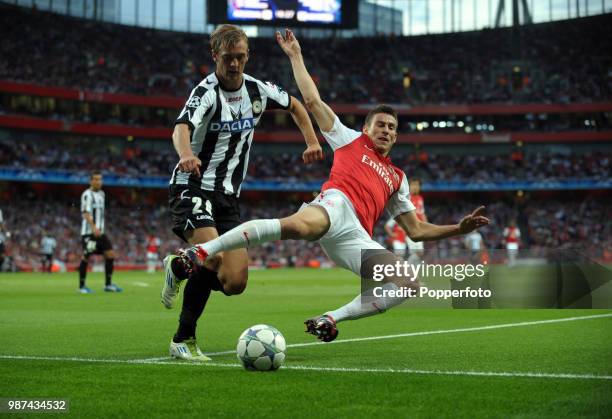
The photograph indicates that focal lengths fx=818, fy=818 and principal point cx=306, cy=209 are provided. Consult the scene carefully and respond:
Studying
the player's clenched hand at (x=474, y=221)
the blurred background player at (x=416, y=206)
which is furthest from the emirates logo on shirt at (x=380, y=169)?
the blurred background player at (x=416, y=206)

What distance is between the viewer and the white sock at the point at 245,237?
573 cm

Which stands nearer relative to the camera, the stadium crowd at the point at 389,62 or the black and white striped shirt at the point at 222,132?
the black and white striped shirt at the point at 222,132

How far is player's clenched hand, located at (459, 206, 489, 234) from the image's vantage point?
649 centimetres

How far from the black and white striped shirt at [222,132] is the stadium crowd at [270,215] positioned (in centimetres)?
3138

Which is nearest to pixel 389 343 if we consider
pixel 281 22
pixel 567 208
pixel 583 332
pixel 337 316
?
pixel 337 316

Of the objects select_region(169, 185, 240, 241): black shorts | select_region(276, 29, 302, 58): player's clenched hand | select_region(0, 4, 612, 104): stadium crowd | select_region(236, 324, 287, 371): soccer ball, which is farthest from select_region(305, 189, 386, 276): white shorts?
select_region(0, 4, 612, 104): stadium crowd

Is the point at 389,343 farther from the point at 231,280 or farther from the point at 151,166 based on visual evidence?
the point at 151,166

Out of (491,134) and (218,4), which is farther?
(491,134)

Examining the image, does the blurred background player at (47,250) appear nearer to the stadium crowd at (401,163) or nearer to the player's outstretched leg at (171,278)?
the stadium crowd at (401,163)

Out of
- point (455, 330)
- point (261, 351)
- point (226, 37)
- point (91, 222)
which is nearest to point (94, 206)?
point (91, 222)

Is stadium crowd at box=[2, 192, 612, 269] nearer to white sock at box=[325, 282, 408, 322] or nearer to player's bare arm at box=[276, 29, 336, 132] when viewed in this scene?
player's bare arm at box=[276, 29, 336, 132]

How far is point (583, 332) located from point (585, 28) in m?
58.0

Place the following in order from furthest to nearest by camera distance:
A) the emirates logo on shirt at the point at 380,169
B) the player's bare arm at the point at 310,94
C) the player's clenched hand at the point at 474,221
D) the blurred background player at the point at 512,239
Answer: the blurred background player at the point at 512,239
the player's bare arm at the point at 310,94
the emirates logo on shirt at the point at 380,169
the player's clenched hand at the point at 474,221

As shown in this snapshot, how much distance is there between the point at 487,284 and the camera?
1595 cm
